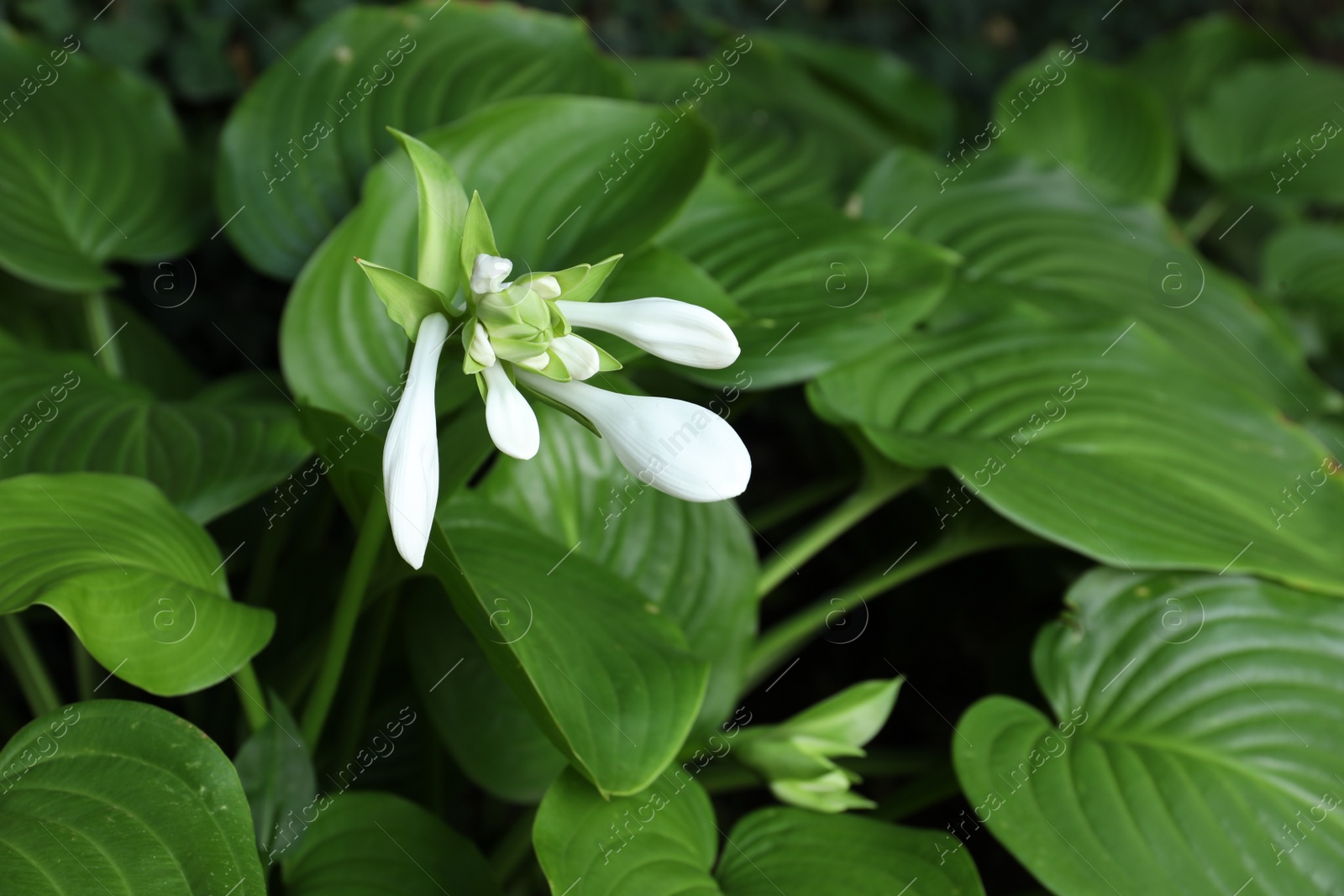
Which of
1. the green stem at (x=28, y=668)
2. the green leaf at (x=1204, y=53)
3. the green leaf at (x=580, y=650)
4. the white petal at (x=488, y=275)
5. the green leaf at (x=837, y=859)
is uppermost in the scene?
the green leaf at (x=1204, y=53)

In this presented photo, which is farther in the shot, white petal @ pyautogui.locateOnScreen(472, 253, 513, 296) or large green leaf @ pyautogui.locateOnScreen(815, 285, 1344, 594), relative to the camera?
large green leaf @ pyautogui.locateOnScreen(815, 285, 1344, 594)

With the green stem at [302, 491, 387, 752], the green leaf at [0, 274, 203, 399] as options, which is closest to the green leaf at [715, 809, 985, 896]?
the green stem at [302, 491, 387, 752]

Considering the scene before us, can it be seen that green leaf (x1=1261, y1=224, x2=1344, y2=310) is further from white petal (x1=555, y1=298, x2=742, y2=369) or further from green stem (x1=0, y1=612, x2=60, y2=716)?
green stem (x1=0, y1=612, x2=60, y2=716)

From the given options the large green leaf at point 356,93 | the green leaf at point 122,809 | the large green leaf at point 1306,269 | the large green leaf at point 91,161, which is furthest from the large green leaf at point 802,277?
the large green leaf at point 1306,269

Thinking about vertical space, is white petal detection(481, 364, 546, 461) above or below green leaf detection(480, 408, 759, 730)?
above

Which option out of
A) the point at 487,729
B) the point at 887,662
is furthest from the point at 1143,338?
the point at 487,729

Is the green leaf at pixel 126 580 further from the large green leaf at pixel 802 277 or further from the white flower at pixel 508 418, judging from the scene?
the large green leaf at pixel 802 277

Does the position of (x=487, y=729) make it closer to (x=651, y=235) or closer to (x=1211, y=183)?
(x=651, y=235)
